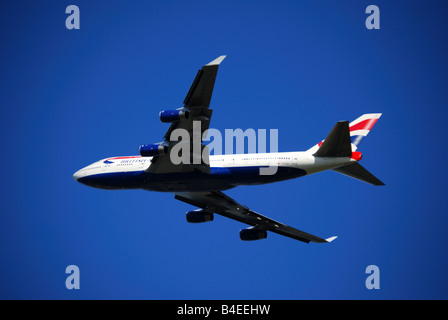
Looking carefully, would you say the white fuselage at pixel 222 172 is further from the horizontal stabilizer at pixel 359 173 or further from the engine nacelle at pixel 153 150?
the engine nacelle at pixel 153 150

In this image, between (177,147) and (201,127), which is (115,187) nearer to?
(177,147)

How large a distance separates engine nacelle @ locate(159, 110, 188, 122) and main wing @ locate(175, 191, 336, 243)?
11.0m

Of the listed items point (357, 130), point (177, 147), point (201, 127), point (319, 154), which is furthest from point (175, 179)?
point (357, 130)

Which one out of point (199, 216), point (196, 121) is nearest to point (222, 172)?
point (196, 121)

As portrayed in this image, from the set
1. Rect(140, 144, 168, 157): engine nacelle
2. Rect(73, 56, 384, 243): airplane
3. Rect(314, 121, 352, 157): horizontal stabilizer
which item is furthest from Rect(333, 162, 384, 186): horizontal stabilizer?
Rect(140, 144, 168, 157): engine nacelle

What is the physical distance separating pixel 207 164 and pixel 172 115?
5.50 meters

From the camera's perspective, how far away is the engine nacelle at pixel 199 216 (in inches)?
1956

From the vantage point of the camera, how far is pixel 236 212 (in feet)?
167

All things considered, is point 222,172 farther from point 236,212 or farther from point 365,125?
point 365,125

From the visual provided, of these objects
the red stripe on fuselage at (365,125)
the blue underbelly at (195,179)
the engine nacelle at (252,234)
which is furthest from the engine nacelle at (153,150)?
the engine nacelle at (252,234)

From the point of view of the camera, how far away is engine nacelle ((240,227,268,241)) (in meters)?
51.7

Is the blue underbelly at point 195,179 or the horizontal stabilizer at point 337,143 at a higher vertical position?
the horizontal stabilizer at point 337,143

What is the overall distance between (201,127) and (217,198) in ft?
36.1

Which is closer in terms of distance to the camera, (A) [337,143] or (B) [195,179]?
(A) [337,143]
